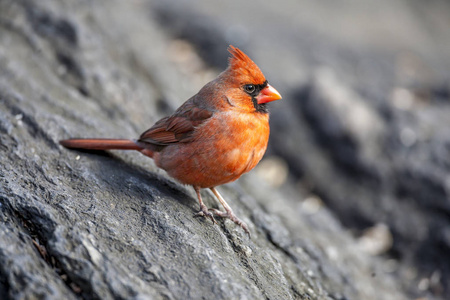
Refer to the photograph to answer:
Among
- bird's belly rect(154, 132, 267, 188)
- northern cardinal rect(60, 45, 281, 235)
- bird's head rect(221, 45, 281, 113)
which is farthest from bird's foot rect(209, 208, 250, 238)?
bird's head rect(221, 45, 281, 113)

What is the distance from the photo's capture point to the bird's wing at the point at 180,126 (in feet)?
11.5

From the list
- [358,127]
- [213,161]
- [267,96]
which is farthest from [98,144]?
[358,127]

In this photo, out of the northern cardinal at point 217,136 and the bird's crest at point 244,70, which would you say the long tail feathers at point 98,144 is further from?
the bird's crest at point 244,70

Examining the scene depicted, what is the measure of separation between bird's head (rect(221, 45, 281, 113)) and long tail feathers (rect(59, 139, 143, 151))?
0.97 m

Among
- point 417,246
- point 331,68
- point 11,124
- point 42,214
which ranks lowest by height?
point 417,246

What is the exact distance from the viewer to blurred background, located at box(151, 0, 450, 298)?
543cm

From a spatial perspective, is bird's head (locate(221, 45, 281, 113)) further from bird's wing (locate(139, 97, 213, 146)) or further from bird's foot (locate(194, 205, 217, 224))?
bird's foot (locate(194, 205, 217, 224))

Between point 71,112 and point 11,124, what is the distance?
729 mm

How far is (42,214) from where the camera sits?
2748 millimetres

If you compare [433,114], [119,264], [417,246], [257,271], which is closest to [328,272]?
[257,271]

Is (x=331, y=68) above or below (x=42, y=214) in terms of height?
above

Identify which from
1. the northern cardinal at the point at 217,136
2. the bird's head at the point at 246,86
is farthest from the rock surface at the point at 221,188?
the bird's head at the point at 246,86

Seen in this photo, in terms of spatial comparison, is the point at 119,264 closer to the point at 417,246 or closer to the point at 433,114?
the point at 417,246

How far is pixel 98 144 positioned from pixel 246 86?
134 centimetres
